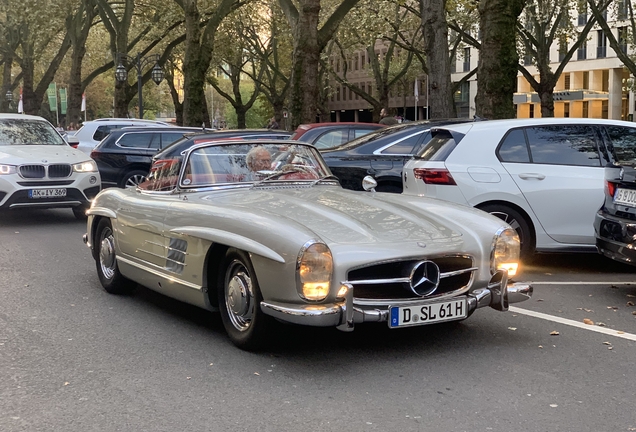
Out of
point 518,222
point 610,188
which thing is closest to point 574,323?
point 610,188

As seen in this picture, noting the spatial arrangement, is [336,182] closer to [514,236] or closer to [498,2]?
[514,236]

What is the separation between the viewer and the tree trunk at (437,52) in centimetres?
1917

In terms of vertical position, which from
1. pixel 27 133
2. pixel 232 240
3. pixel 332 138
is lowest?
pixel 232 240

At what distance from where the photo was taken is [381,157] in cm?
1145

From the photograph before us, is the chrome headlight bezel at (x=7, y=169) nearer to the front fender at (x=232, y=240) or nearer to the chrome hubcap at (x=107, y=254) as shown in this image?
the chrome hubcap at (x=107, y=254)

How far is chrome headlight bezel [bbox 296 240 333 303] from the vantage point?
525cm

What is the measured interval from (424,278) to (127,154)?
1278cm

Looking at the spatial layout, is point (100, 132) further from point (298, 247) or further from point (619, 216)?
point (298, 247)

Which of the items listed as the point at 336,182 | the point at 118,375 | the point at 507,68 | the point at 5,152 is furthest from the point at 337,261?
the point at 507,68

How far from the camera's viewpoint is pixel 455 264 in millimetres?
5758

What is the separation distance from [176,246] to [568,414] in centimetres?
311

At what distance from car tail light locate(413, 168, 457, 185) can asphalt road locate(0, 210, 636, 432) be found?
75.0 inches

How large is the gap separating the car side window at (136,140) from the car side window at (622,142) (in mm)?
10623

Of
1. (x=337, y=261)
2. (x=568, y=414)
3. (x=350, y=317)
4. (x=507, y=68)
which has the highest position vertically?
(x=507, y=68)
